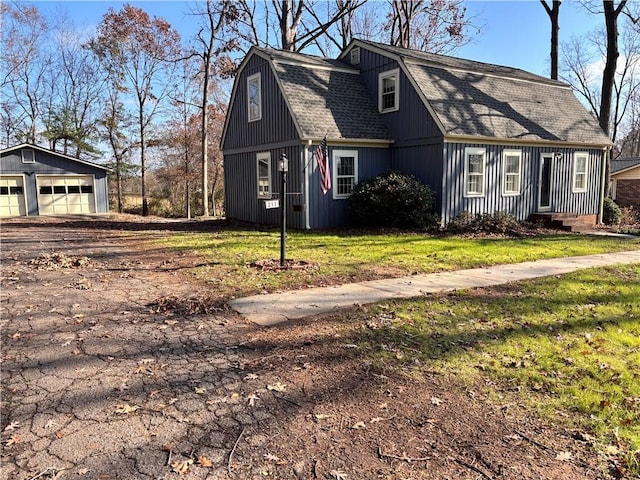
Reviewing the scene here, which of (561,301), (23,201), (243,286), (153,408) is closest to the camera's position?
(153,408)

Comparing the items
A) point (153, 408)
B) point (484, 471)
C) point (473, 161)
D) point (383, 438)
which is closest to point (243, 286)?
point (153, 408)

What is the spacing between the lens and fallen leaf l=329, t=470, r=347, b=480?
2.64 meters

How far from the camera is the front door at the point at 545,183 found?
17.0m

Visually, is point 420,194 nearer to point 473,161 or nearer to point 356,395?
point 473,161

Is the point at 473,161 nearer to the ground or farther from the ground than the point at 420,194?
farther from the ground

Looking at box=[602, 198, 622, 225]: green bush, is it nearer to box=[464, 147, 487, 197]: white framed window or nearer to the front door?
the front door

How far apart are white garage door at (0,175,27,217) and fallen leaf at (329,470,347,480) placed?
26.4 meters

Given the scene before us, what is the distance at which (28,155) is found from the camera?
24.0 metres

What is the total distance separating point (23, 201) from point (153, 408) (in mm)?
25228

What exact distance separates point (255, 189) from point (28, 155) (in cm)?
1402

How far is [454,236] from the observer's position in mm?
13453

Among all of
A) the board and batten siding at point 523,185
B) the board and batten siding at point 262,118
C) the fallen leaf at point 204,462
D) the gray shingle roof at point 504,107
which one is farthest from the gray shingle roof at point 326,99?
the fallen leaf at point 204,462

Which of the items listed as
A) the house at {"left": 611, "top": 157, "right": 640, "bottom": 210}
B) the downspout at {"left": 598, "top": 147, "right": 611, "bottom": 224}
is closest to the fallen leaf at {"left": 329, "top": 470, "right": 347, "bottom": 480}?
the downspout at {"left": 598, "top": 147, "right": 611, "bottom": 224}

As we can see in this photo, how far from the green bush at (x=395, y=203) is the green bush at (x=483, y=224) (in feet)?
2.30
